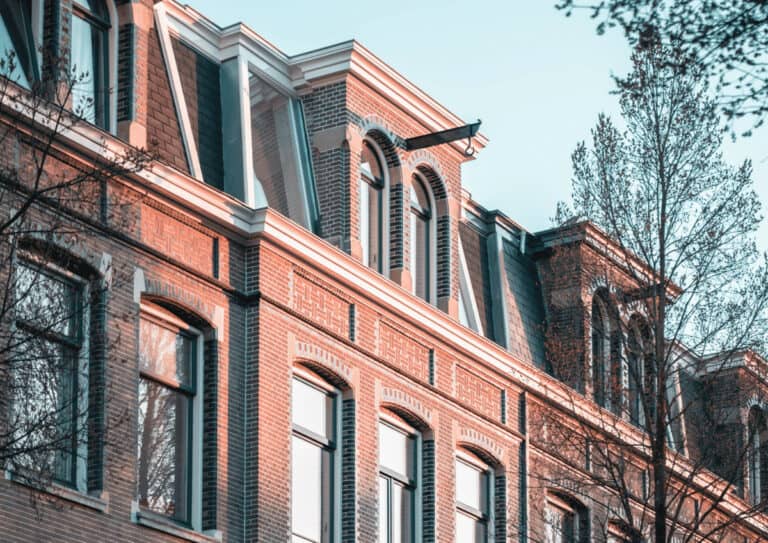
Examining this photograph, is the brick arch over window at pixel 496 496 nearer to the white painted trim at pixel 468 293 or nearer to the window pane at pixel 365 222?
the white painted trim at pixel 468 293

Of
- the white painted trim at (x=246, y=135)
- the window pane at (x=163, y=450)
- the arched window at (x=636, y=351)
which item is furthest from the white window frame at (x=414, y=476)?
the window pane at (x=163, y=450)

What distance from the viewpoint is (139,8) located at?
2430cm

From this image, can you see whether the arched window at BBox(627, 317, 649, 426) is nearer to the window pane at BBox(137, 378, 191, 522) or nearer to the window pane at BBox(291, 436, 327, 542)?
the window pane at BBox(291, 436, 327, 542)

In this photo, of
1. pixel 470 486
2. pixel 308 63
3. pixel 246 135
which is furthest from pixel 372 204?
pixel 470 486

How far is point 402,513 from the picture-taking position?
28578 millimetres

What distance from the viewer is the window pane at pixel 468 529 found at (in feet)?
97.5

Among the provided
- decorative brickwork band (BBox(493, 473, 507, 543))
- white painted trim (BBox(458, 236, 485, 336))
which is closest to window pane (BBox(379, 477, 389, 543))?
decorative brickwork band (BBox(493, 473, 507, 543))

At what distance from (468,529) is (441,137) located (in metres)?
6.21

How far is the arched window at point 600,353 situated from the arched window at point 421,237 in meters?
3.02

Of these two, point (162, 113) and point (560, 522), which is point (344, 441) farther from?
point (560, 522)

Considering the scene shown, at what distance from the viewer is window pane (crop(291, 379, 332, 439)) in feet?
85.6

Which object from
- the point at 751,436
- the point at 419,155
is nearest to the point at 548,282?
the point at 419,155

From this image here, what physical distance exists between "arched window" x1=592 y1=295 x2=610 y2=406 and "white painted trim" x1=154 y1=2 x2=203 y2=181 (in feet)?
19.6

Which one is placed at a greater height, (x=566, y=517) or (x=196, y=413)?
(x=566, y=517)
